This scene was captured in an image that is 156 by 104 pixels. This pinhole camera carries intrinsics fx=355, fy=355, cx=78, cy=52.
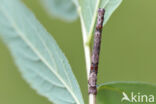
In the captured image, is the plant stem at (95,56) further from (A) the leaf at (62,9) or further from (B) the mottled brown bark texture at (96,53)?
(A) the leaf at (62,9)

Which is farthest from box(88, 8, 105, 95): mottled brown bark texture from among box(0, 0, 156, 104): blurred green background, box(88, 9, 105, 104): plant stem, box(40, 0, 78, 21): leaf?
box(0, 0, 156, 104): blurred green background

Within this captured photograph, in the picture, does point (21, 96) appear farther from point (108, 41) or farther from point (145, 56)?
point (145, 56)

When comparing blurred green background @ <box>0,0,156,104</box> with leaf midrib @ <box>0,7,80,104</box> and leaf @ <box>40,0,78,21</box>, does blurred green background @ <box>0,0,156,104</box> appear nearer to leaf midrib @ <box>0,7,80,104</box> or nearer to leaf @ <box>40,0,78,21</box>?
leaf @ <box>40,0,78,21</box>

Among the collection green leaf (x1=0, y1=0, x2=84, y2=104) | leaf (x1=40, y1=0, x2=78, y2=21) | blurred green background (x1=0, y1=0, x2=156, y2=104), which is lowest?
blurred green background (x1=0, y1=0, x2=156, y2=104)

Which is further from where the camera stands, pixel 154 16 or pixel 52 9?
pixel 154 16

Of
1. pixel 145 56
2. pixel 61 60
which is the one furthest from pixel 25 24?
pixel 145 56

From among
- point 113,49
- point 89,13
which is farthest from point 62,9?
point 113,49

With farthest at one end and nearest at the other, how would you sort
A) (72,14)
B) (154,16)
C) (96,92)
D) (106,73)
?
(154,16), (106,73), (72,14), (96,92)
